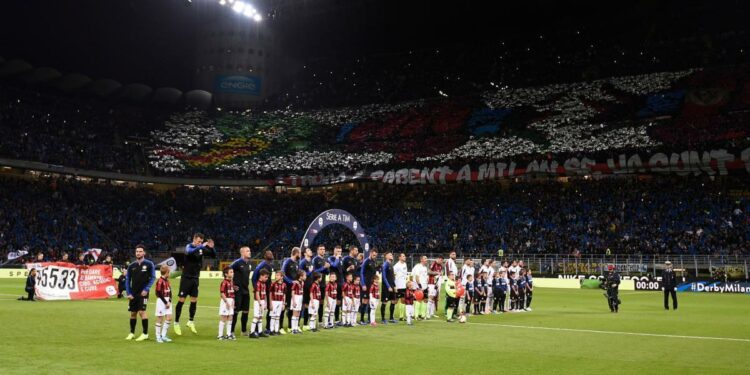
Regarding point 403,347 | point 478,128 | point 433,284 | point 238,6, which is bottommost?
point 403,347

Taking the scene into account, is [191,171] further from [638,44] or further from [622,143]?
[638,44]

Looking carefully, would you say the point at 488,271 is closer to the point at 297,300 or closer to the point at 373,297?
the point at 373,297

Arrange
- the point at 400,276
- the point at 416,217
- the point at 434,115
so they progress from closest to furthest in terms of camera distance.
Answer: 1. the point at 400,276
2. the point at 416,217
3. the point at 434,115

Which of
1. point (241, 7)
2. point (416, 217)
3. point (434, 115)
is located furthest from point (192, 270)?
point (434, 115)

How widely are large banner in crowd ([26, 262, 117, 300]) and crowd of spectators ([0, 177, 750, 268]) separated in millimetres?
22871

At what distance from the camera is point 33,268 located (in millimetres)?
27469

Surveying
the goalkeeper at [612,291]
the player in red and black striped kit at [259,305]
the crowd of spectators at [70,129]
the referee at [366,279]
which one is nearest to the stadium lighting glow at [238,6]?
the crowd of spectators at [70,129]

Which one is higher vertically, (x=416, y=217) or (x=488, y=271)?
(x=416, y=217)

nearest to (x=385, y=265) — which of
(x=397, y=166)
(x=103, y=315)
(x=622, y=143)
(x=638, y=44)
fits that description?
(x=103, y=315)

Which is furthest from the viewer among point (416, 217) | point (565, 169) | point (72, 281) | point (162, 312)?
point (416, 217)

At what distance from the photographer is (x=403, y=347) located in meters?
14.4

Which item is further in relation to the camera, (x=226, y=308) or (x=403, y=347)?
(x=226, y=308)

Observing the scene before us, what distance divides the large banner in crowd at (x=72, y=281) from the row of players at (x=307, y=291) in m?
13.9

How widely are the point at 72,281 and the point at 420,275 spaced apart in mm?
15855
